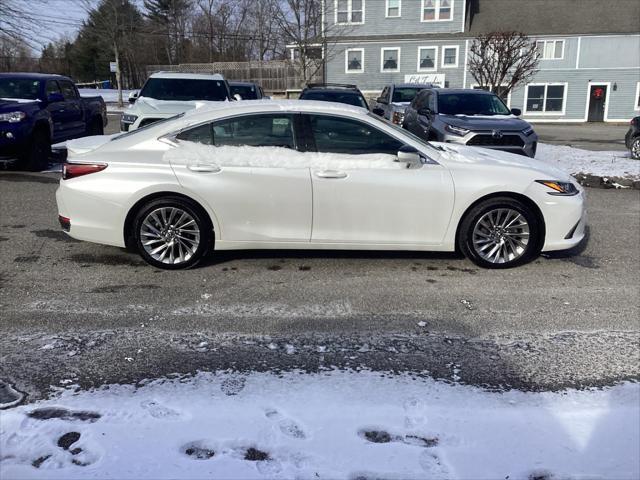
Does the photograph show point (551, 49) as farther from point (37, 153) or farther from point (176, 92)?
point (37, 153)

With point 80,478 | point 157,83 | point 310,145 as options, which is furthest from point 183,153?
point 157,83

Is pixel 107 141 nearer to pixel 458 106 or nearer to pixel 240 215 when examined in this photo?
pixel 240 215

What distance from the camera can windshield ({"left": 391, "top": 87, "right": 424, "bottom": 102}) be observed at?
61.3 feet

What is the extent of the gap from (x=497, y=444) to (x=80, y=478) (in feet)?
6.62

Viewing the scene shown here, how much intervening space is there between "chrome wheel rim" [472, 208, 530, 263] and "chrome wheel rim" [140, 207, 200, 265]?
2728 millimetres

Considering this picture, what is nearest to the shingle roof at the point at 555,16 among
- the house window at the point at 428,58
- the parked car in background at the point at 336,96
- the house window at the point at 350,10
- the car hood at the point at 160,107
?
the house window at the point at 428,58

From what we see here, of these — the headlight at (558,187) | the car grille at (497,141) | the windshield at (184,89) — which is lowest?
the headlight at (558,187)

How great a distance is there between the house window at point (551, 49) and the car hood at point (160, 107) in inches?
1179

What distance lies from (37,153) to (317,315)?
29.2 ft

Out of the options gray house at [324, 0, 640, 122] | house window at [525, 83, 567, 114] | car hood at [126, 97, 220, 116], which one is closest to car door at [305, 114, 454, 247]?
car hood at [126, 97, 220, 116]

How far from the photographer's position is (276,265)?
575cm

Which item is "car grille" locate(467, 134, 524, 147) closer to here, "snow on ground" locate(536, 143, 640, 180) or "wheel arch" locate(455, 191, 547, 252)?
"snow on ground" locate(536, 143, 640, 180)

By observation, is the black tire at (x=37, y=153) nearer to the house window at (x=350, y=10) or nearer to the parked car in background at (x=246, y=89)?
the parked car in background at (x=246, y=89)

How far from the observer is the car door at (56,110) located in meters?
11.8
